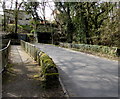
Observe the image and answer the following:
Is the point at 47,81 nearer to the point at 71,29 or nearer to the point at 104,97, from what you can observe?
the point at 104,97

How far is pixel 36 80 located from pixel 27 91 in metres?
1.07

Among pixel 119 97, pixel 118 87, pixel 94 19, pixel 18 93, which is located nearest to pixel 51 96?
pixel 18 93

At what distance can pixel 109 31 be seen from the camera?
45.3 ft

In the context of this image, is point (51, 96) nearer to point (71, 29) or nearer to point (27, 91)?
point (27, 91)

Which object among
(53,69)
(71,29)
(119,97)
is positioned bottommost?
(119,97)

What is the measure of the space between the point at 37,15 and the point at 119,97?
34.7 meters

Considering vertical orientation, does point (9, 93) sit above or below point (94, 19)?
below

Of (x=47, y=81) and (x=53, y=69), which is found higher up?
(x=53, y=69)

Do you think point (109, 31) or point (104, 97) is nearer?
point (104, 97)

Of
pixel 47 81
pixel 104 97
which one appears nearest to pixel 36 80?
pixel 47 81

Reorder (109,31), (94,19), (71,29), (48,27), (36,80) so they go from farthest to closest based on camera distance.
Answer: (48,27) → (71,29) → (94,19) → (109,31) → (36,80)

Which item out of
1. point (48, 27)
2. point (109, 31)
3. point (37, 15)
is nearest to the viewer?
point (109, 31)

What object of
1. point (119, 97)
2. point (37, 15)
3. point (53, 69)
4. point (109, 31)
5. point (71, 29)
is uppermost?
point (37, 15)

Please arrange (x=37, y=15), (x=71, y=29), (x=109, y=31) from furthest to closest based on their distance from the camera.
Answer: (x=37, y=15) → (x=71, y=29) → (x=109, y=31)
